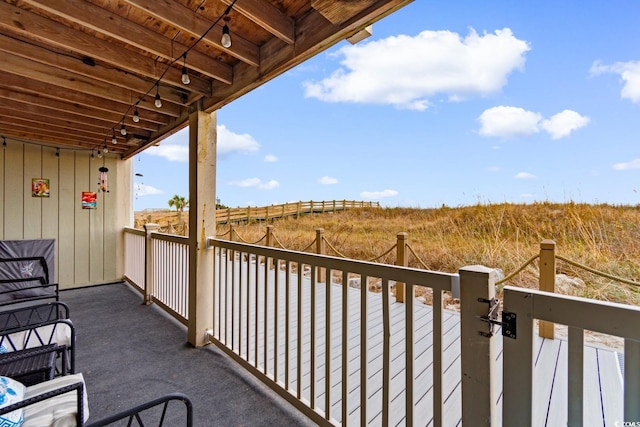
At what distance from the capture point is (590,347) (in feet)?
8.75

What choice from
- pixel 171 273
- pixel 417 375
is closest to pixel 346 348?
pixel 417 375

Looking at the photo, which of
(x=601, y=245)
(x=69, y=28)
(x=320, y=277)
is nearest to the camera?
(x=69, y=28)

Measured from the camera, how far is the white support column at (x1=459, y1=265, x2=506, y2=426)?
1.02 m

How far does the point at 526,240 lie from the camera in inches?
203

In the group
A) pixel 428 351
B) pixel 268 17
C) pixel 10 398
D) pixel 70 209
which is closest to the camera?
pixel 10 398

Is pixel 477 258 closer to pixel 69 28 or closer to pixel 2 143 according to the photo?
pixel 69 28

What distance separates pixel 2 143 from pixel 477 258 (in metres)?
7.41

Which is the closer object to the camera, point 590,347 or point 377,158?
point 590,347

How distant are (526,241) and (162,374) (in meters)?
5.61

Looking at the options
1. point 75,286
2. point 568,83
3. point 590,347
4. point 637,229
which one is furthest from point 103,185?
point 637,229

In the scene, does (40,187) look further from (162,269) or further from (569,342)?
(569,342)

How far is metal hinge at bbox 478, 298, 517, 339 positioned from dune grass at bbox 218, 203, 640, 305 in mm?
2289

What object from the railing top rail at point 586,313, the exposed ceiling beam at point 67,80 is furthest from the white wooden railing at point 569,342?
the exposed ceiling beam at point 67,80

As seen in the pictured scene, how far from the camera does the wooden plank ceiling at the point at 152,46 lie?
177 cm
